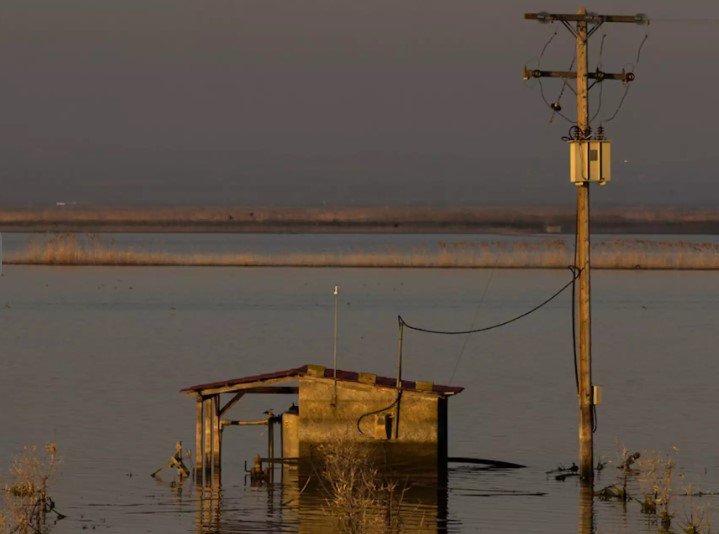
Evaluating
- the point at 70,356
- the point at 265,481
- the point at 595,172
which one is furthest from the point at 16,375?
the point at 595,172

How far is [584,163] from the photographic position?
2697cm

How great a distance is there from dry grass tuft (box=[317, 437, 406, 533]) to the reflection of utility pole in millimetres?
3159

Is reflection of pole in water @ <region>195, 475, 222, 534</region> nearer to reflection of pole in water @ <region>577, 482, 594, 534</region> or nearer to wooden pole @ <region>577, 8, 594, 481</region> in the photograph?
reflection of pole in water @ <region>577, 482, 594, 534</region>

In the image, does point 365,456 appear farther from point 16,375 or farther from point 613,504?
point 16,375

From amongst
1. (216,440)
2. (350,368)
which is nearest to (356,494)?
(216,440)

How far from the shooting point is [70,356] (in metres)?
49.5

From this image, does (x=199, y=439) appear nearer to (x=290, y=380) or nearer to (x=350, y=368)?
(x=290, y=380)

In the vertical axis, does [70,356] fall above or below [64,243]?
below

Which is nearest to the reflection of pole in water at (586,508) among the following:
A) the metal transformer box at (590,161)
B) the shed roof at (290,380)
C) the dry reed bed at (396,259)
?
the shed roof at (290,380)

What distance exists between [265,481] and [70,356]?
22867mm

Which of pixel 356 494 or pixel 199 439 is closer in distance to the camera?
pixel 356 494

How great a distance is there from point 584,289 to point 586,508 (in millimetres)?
3489

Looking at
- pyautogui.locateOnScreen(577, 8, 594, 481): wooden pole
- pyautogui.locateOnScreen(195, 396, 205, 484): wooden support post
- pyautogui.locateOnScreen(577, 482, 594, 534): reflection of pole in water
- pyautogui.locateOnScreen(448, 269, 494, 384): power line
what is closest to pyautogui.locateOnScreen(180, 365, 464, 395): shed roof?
pyautogui.locateOnScreen(195, 396, 205, 484): wooden support post

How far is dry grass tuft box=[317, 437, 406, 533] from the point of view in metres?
21.0
